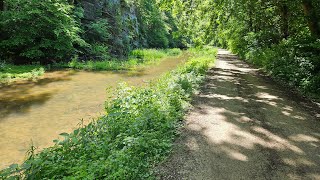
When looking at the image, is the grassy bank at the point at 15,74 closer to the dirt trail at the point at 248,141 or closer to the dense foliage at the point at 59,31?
the dense foliage at the point at 59,31

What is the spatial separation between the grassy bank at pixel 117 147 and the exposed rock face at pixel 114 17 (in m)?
27.9

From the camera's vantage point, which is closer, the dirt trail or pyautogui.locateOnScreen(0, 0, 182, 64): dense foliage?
the dirt trail

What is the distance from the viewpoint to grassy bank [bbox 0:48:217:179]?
4.96m

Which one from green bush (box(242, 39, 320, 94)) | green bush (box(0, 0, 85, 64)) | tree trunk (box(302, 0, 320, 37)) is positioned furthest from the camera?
green bush (box(0, 0, 85, 64))

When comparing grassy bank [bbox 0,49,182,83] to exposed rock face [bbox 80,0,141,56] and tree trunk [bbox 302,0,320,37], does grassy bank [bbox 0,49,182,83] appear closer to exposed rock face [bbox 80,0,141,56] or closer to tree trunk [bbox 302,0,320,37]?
exposed rock face [bbox 80,0,141,56]

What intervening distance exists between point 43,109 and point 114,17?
1026 inches

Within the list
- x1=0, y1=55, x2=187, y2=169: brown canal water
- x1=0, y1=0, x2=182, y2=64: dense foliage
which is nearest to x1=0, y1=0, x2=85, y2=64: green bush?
x1=0, y1=0, x2=182, y2=64: dense foliage

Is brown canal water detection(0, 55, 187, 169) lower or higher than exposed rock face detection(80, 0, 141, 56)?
lower

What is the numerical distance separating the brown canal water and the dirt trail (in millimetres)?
4246

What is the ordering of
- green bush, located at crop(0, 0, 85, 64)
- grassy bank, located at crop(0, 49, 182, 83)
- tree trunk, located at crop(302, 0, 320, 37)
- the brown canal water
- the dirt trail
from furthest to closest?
green bush, located at crop(0, 0, 85, 64) < grassy bank, located at crop(0, 49, 182, 83) < tree trunk, located at crop(302, 0, 320, 37) < the brown canal water < the dirt trail

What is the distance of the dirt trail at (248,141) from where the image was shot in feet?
18.1

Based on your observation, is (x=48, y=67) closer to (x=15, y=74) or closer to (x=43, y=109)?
(x=15, y=74)

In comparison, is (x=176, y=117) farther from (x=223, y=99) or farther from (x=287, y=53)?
(x=287, y=53)

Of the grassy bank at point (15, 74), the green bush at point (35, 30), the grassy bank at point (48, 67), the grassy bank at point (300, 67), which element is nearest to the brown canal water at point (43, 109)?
the grassy bank at point (15, 74)
